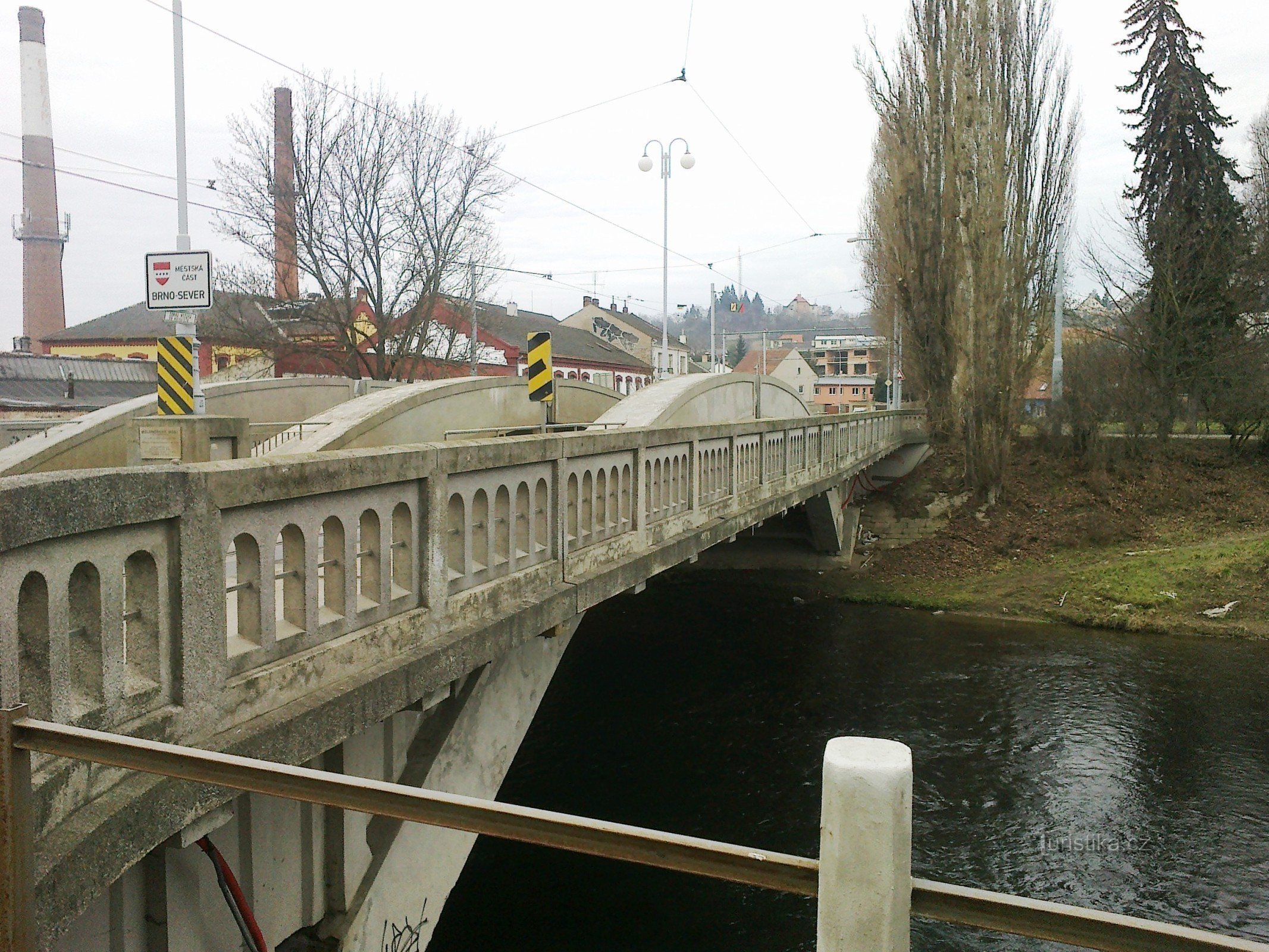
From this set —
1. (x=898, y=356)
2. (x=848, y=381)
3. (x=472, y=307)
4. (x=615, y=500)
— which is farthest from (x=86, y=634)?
(x=848, y=381)

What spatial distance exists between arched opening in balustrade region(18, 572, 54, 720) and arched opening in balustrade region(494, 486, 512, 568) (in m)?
2.98

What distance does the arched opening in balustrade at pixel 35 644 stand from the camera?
2598 mm

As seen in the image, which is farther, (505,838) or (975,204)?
(975,204)

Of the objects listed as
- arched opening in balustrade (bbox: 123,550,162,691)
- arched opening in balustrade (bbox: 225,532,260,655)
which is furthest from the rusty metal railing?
arched opening in balustrade (bbox: 225,532,260,655)

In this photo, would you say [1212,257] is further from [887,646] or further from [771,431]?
[771,431]

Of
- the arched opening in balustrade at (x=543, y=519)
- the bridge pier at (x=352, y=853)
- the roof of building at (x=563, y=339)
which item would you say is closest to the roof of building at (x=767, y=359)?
the roof of building at (x=563, y=339)

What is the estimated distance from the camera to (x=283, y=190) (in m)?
25.7

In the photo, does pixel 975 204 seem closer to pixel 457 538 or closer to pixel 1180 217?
pixel 1180 217

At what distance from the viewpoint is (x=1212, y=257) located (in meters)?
27.4

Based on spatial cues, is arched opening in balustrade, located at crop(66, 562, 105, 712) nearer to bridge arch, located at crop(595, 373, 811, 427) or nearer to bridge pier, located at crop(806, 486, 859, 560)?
bridge arch, located at crop(595, 373, 811, 427)

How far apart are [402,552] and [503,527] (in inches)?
46.6

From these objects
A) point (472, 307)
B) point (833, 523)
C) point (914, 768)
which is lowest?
point (914, 768)

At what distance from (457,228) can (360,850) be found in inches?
1005

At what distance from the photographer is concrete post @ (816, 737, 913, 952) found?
65.4 inches
